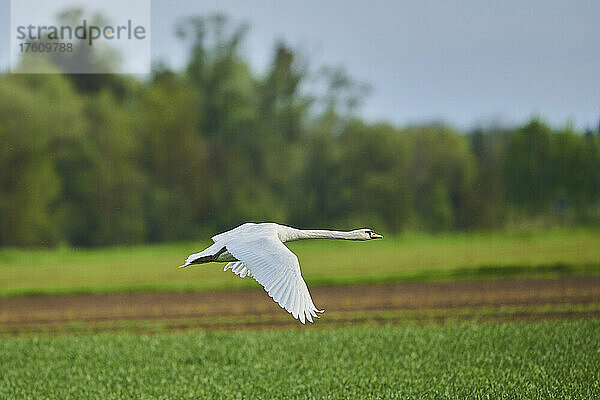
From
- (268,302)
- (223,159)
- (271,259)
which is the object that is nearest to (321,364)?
(271,259)

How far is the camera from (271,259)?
4.86 meters

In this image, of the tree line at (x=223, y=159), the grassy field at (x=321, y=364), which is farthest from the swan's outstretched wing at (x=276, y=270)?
the tree line at (x=223, y=159)

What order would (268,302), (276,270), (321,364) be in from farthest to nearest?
(268,302), (321,364), (276,270)

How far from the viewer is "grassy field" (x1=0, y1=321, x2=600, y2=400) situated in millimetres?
7691

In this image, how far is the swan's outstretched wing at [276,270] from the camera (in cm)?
455

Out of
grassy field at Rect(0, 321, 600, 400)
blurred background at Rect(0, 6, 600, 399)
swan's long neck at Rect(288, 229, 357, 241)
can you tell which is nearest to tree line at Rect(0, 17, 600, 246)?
blurred background at Rect(0, 6, 600, 399)

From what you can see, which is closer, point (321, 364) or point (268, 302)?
point (321, 364)

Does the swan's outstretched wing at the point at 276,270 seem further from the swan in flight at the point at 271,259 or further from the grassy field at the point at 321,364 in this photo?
the grassy field at the point at 321,364

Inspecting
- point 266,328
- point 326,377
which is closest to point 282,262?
point 326,377

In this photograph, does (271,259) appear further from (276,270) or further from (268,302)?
(268,302)

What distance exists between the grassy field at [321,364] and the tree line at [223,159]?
10533 mm

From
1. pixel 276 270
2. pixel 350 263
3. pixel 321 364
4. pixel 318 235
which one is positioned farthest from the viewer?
pixel 350 263

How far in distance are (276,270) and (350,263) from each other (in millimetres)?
16186

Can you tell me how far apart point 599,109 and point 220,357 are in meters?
12.8
